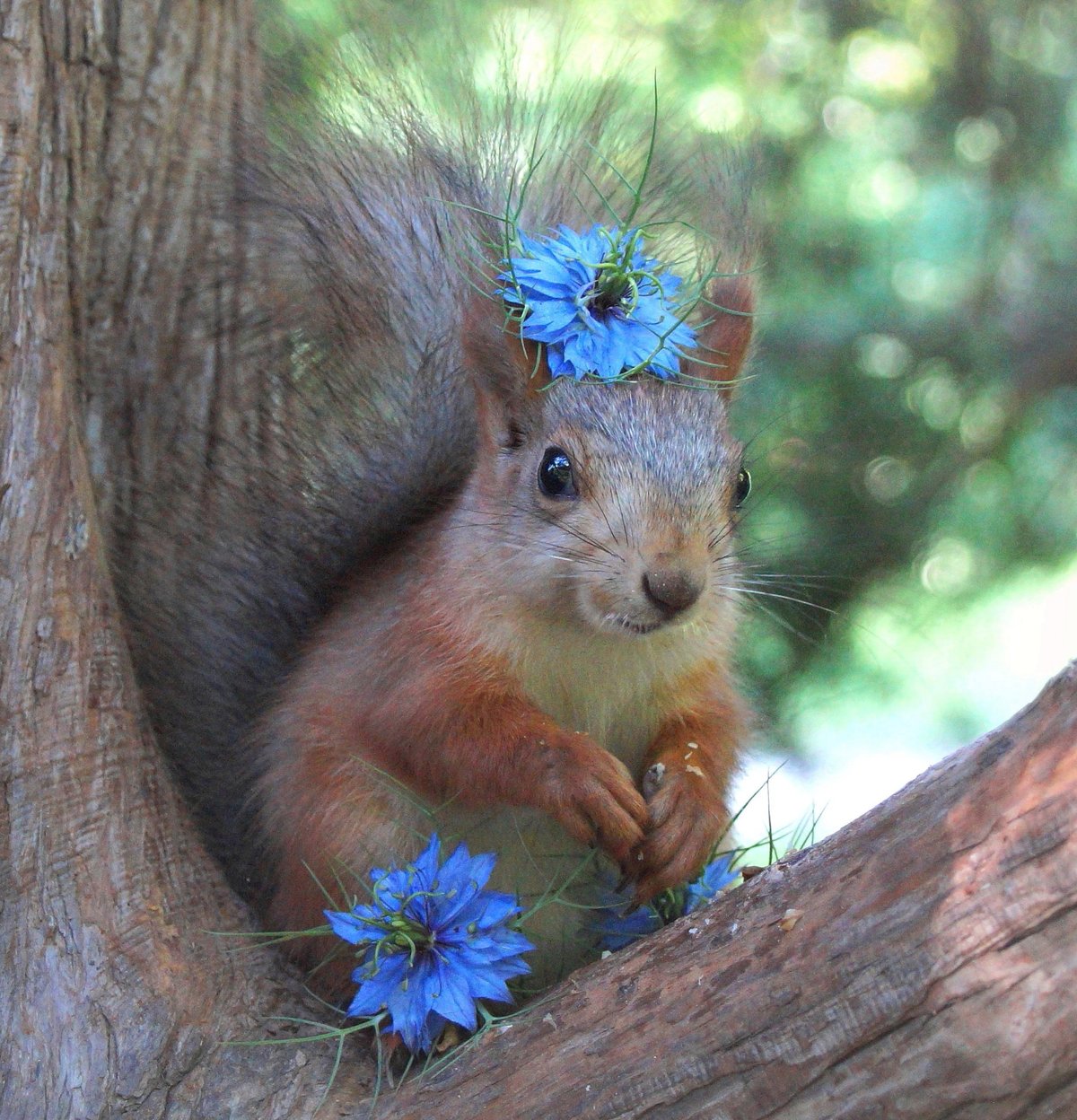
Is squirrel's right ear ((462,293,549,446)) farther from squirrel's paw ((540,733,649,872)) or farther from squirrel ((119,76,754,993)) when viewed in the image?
squirrel's paw ((540,733,649,872))

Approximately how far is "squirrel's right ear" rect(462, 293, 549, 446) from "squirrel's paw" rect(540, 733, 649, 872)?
403 mm

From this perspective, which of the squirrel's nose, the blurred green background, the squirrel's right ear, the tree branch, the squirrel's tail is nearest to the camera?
the tree branch

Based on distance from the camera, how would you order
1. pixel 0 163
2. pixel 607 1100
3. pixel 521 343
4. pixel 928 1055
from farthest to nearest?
pixel 521 343, pixel 0 163, pixel 607 1100, pixel 928 1055

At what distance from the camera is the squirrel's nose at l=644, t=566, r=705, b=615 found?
1.33 metres

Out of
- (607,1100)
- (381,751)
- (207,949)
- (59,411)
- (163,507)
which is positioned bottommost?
(607,1100)

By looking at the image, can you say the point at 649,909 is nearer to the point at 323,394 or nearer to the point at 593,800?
the point at 593,800

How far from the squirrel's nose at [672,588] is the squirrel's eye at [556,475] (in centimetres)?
20

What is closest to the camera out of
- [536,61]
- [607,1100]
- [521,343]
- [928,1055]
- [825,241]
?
[928,1055]

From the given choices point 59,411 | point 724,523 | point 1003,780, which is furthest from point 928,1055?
point 59,411

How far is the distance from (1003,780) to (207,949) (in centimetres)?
88

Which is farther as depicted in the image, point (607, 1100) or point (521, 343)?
Result: point (521, 343)

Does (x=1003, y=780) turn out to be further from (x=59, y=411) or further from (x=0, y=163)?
(x=0, y=163)

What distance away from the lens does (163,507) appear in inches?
71.1

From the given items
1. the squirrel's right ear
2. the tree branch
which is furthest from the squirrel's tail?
the tree branch
